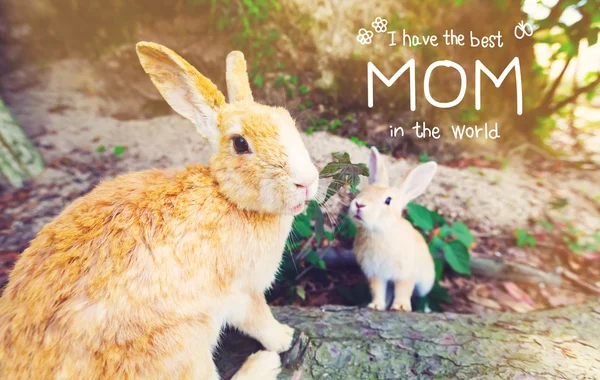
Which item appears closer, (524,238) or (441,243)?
(441,243)

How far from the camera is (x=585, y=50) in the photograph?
2023 mm

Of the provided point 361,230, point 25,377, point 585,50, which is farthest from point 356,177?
point 585,50

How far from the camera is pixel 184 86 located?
1.22m

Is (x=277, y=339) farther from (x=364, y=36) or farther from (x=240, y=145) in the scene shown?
(x=364, y=36)

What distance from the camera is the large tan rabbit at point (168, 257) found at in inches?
39.9

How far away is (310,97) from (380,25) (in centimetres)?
51

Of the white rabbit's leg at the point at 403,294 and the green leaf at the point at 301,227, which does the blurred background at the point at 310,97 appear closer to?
the green leaf at the point at 301,227

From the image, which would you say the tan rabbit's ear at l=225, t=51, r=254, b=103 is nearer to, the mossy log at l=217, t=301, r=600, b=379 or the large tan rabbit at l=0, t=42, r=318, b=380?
the large tan rabbit at l=0, t=42, r=318, b=380

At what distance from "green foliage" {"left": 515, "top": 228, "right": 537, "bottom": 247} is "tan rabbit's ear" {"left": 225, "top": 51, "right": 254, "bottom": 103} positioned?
1920 millimetres

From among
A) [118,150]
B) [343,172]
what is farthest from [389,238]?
[118,150]

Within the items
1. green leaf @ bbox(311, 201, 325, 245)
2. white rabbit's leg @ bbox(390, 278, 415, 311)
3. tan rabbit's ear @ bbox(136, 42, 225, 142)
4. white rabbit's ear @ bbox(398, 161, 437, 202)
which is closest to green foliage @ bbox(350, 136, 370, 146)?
white rabbit's ear @ bbox(398, 161, 437, 202)

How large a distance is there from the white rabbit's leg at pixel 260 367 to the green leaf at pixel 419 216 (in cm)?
103

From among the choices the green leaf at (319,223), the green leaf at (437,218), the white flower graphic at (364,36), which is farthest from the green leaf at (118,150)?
the green leaf at (437,218)

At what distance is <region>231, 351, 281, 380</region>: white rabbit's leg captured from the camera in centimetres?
135
